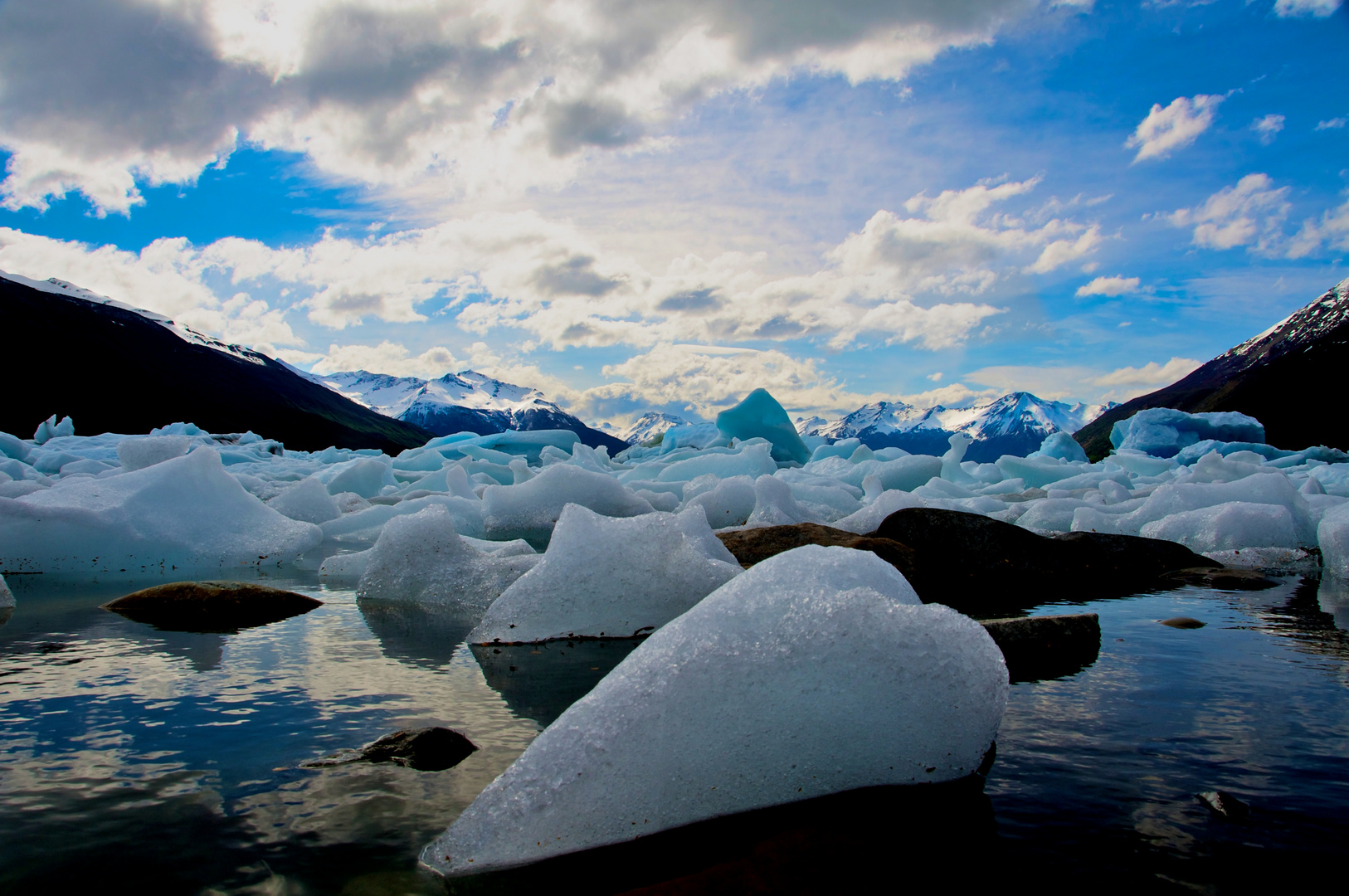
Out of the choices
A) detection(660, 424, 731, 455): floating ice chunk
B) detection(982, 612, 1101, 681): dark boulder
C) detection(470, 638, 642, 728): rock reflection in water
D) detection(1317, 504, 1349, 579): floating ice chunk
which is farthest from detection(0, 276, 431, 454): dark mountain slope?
detection(1317, 504, 1349, 579): floating ice chunk

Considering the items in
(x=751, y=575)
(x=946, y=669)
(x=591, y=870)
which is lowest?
(x=591, y=870)

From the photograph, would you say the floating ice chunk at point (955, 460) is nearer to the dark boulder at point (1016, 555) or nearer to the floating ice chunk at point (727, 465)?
the floating ice chunk at point (727, 465)

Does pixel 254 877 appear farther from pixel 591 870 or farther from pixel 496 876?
pixel 591 870

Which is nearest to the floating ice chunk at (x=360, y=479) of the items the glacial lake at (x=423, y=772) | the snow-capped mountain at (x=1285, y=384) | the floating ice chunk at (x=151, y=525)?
the floating ice chunk at (x=151, y=525)

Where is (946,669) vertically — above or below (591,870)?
above

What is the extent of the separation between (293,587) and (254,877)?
4701 millimetres

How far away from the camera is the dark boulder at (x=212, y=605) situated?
15.5 feet

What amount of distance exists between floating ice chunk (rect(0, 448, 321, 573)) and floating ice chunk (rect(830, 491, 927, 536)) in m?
5.78

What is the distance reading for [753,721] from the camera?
227 cm

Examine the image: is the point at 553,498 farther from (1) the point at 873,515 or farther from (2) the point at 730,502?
(1) the point at 873,515

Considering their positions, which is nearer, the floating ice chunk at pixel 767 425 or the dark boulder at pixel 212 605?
the dark boulder at pixel 212 605

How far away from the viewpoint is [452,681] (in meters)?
3.44

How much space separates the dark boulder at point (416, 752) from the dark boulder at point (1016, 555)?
5122 mm

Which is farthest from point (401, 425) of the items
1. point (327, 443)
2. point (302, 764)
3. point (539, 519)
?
point (302, 764)
